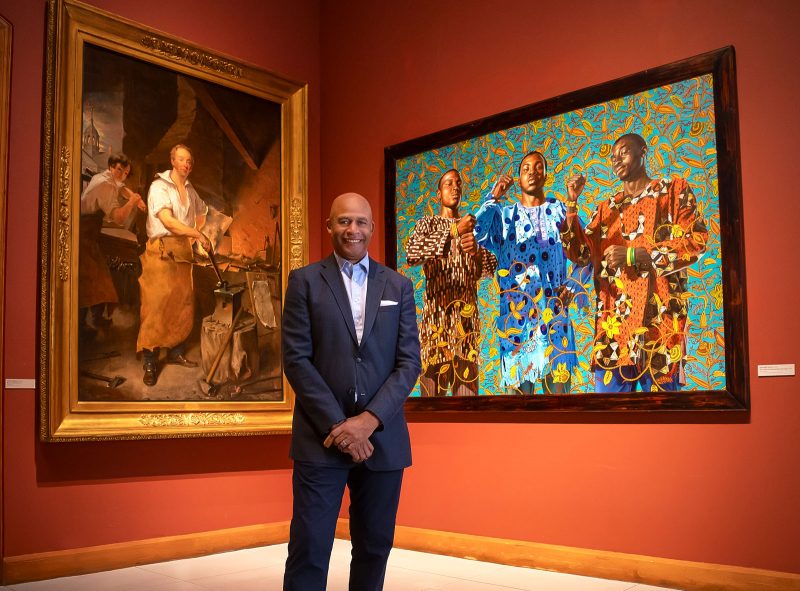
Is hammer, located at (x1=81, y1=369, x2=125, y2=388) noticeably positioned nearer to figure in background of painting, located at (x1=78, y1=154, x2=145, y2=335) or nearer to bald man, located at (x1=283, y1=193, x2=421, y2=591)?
figure in background of painting, located at (x1=78, y1=154, x2=145, y2=335)

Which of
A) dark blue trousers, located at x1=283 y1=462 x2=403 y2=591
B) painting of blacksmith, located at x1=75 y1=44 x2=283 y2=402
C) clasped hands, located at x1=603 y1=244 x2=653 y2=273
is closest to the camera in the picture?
dark blue trousers, located at x1=283 y1=462 x2=403 y2=591

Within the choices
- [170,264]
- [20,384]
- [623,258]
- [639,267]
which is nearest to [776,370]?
[639,267]

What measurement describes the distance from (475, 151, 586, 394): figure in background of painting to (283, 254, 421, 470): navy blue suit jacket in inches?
72.9

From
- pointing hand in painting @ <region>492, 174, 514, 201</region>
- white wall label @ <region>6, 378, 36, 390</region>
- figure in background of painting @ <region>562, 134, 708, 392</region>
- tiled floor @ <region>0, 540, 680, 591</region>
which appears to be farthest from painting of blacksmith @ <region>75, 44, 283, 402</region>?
figure in background of painting @ <region>562, 134, 708, 392</region>

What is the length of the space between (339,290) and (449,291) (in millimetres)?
2417

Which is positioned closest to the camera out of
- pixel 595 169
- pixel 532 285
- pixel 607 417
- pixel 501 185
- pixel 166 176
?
pixel 607 417

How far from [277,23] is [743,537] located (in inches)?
189

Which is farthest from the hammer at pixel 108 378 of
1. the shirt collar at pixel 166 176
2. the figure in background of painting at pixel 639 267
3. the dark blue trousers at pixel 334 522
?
the figure in background of painting at pixel 639 267

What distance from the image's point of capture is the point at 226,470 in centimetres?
537

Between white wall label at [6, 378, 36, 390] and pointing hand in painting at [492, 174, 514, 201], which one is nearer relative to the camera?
white wall label at [6, 378, 36, 390]

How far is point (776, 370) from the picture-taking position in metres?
3.75

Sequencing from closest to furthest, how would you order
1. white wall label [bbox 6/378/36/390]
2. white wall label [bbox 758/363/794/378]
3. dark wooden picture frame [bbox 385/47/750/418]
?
white wall label [bbox 758/363/794/378], dark wooden picture frame [bbox 385/47/750/418], white wall label [bbox 6/378/36/390]

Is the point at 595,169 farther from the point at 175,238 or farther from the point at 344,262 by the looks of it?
the point at 175,238

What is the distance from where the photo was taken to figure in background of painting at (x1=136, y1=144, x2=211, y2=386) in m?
4.94
